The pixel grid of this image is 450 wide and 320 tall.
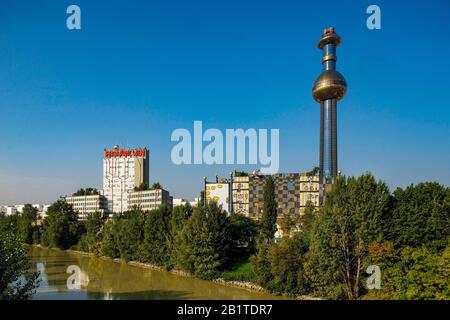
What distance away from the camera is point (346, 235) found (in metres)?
13.4

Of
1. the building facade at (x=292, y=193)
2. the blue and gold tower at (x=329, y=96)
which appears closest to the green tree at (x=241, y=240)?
the building facade at (x=292, y=193)

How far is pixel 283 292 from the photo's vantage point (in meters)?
14.7

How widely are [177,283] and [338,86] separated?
80.5 ft

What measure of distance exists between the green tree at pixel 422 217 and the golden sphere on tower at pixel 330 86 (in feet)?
71.0

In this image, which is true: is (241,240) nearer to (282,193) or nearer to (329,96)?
(282,193)

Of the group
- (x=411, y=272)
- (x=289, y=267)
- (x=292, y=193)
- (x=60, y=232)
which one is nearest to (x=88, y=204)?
(x=60, y=232)

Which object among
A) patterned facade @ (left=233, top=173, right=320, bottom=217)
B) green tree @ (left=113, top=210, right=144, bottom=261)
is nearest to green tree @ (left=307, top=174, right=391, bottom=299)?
green tree @ (left=113, top=210, right=144, bottom=261)

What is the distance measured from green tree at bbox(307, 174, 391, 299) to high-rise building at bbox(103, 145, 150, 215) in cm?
4946

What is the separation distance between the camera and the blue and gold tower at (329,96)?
112 ft
